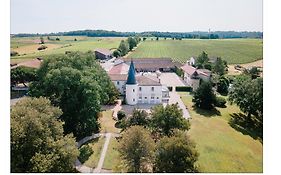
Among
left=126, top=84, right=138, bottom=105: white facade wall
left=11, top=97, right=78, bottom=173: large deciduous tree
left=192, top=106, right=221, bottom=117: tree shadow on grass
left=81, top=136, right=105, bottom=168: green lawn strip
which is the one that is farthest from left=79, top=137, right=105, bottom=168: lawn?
left=192, top=106, right=221, bottom=117: tree shadow on grass

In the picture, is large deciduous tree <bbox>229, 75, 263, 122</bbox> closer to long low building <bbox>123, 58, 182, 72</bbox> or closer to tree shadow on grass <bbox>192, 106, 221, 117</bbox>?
tree shadow on grass <bbox>192, 106, 221, 117</bbox>

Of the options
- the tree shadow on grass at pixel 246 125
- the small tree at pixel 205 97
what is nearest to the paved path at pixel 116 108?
the small tree at pixel 205 97

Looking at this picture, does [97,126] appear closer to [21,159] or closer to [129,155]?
[129,155]

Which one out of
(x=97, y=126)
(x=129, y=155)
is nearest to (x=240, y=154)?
A: (x=129, y=155)

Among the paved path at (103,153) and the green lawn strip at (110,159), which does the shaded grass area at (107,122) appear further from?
the green lawn strip at (110,159)

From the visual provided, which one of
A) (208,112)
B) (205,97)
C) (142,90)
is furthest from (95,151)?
(205,97)

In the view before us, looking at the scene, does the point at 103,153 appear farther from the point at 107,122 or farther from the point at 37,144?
the point at 37,144
